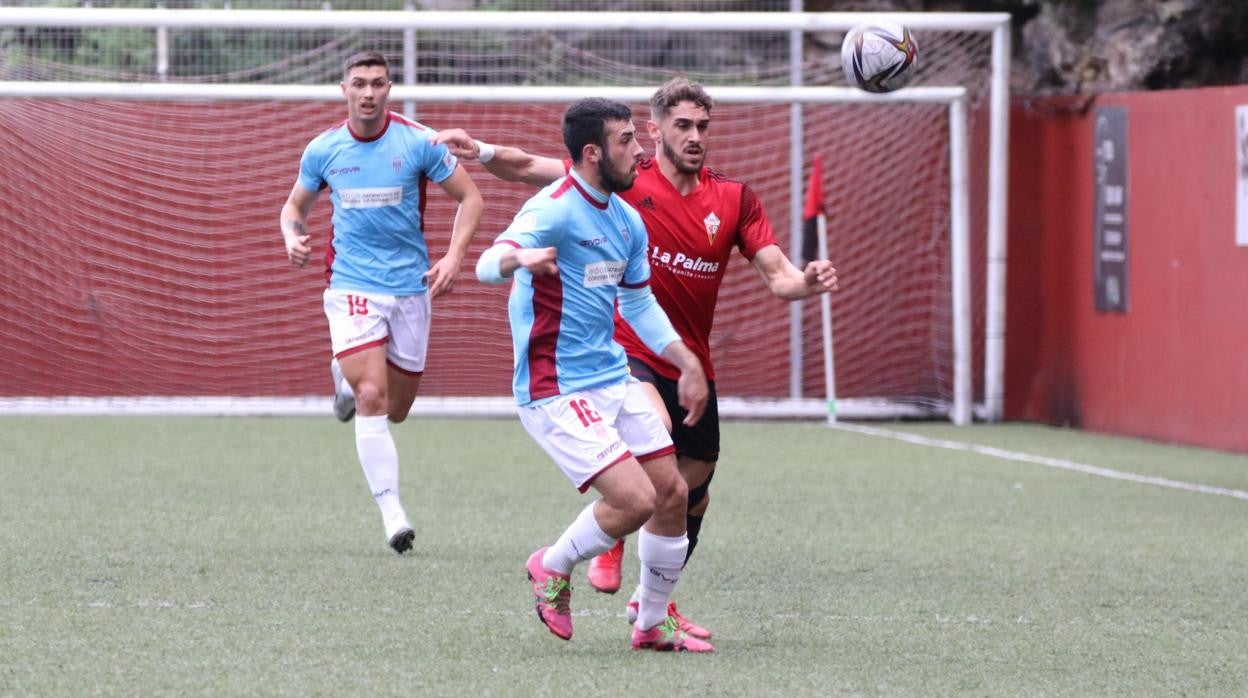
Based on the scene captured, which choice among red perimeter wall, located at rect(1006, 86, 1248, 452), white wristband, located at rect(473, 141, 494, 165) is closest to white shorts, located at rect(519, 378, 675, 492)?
white wristband, located at rect(473, 141, 494, 165)

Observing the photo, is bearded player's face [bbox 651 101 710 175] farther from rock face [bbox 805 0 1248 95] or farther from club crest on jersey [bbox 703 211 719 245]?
rock face [bbox 805 0 1248 95]

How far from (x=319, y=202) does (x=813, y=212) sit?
4042mm

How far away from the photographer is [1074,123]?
15578mm

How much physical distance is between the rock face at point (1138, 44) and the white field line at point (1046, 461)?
156 inches

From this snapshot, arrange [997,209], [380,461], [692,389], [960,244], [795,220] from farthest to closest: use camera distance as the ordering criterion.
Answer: [795,220]
[997,209]
[960,244]
[380,461]
[692,389]

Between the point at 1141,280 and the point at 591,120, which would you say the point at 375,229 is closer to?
the point at 591,120

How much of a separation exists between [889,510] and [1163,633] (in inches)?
139

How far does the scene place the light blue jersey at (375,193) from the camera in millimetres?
8820

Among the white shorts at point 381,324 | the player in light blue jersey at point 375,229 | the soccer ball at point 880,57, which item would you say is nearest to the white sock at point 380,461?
the player in light blue jersey at point 375,229

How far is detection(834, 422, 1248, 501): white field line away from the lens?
11359mm

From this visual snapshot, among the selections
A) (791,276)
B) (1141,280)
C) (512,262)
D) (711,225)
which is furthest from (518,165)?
(1141,280)

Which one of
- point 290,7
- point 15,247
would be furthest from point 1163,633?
point 290,7

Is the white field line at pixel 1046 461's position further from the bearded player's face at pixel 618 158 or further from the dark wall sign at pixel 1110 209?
the bearded player's face at pixel 618 158

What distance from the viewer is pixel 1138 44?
1666cm
